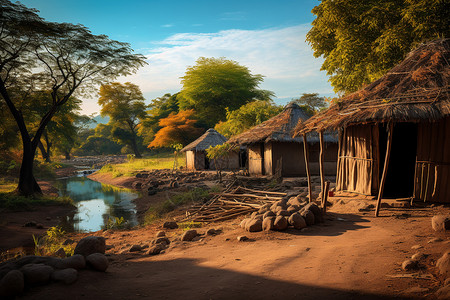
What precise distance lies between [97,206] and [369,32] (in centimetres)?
1411

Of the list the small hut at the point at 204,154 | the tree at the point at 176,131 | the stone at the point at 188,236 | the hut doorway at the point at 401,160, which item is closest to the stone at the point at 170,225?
the stone at the point at 188,236

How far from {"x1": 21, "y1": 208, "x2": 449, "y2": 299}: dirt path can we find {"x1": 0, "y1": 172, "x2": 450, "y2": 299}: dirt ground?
0.01 m

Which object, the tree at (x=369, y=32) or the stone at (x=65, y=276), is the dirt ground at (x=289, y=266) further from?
the tree at (x=369, y=32)

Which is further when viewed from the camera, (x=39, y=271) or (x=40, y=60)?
(x=40, y=60)

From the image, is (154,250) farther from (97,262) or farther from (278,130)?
(278,130)

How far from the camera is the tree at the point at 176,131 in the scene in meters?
33.2

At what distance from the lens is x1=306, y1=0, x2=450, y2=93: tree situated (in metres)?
11.3

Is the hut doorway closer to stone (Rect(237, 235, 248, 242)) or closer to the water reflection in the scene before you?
stone (Rect(237, 235, 248, 242))

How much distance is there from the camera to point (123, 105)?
144 ft

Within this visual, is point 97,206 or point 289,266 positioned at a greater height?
point 289,266

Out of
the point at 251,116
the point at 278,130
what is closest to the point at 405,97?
the point at 278,130

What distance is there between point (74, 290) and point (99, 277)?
590 millimetres

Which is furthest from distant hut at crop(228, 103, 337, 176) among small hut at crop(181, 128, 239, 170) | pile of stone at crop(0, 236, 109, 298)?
pile of stone at crop(0, 236, 109, 298)

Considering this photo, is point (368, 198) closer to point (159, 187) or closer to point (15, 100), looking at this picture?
point (159, 187)
